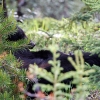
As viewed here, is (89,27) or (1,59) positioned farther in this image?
(89,27)

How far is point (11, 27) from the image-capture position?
158 inches

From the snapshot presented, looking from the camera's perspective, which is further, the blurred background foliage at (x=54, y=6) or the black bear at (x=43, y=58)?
the blurred background foliage at (x=54, y=6)

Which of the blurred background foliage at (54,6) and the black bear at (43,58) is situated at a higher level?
the blurred background foliage at (54,6)

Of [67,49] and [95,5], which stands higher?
[95,5]

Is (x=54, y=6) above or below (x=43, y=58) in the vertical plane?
above

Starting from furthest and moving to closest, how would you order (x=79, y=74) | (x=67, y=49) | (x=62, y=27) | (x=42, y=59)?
(x=67, y=49), (x=62, y=27), (x=42, y=59), (x=79, y=74)

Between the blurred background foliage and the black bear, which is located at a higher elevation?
the blurred background foliage

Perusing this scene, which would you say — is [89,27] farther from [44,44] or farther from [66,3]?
[66,3]

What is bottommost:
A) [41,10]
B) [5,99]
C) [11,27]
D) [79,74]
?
[5,99]

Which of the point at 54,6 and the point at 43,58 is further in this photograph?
the point at 54,6

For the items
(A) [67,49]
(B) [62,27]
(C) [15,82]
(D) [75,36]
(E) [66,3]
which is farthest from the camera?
(E) [66,3]

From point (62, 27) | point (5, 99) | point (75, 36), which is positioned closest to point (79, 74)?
point (5, 99)

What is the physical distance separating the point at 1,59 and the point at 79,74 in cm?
174

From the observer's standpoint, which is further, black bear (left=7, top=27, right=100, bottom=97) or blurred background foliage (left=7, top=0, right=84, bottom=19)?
blurred background foliage (left=7, top=0, right=84, bottom=19)
